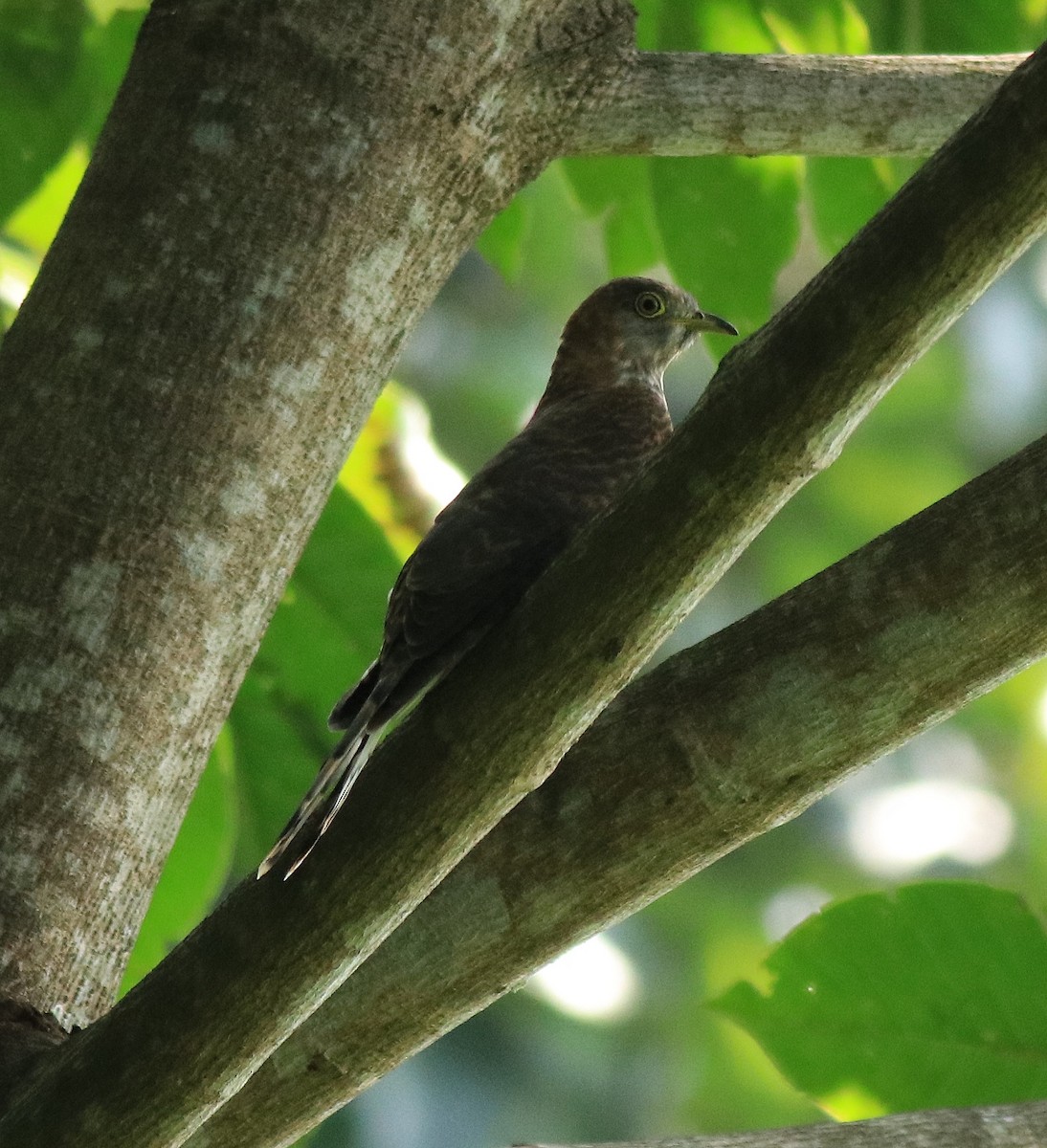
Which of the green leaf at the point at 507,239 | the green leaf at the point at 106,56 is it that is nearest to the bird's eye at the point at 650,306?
the green leaf at the point at 507,239

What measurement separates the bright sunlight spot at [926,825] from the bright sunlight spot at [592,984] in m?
1.61

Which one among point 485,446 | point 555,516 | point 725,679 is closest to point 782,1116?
point 485,446

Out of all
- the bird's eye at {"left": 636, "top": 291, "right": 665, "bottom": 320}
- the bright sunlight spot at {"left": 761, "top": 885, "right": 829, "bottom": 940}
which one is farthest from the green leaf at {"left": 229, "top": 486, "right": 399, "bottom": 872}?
the bright sunlight spot at {"left": 761, "top": 885, "right": 829, "bottom": 940}

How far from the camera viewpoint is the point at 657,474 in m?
1.61

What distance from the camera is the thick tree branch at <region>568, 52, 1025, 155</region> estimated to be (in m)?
2.61

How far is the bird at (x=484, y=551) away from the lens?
2102 mm

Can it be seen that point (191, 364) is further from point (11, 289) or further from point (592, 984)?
point (592, 984)

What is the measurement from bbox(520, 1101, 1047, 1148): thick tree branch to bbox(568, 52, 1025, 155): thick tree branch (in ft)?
4.97

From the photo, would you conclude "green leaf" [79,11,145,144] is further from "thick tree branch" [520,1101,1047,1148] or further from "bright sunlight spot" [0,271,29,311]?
"thick tree branch" [520,1101,1047,1148]

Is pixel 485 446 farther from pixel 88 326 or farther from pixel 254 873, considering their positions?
pixel 254 873

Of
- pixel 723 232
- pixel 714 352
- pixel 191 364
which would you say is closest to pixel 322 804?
pixel 191 364

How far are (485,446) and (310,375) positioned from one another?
6.20m

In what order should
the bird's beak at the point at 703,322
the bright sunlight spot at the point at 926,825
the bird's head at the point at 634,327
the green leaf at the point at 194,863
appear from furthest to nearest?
the bright sunlight spot at the point at 926,825
the bird's head at the point at 634,327
the bird's beak at the point at 703,322
the green leaf at the point at 194,863

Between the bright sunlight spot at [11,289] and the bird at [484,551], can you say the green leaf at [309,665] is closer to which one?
the bird at [484,551]
